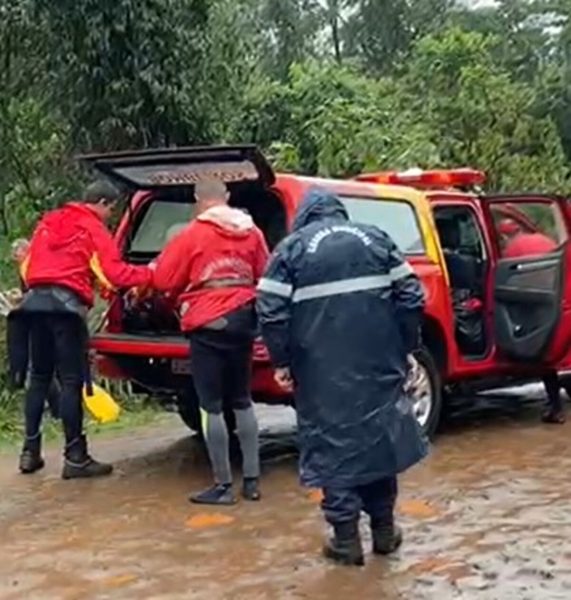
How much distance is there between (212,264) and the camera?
723 cm

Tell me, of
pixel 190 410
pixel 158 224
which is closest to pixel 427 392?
pixel 190 410

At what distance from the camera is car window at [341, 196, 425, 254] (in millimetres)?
8641

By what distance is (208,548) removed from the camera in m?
6.34

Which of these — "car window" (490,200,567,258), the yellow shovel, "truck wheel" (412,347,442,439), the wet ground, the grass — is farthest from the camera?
the grass

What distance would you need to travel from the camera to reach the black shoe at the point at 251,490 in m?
7.34

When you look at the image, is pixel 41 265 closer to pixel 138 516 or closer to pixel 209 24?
pixel 138 516

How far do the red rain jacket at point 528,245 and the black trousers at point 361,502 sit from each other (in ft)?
12.1

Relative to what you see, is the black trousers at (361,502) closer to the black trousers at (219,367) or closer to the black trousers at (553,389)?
the black trousers at (219,367)

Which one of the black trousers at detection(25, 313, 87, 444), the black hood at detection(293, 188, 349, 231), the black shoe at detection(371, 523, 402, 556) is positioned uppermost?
the black hood at detection(293, 188, 349, 231)

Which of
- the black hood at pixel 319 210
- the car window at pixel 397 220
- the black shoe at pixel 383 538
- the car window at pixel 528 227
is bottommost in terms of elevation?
the black shoe at pixel 383 538

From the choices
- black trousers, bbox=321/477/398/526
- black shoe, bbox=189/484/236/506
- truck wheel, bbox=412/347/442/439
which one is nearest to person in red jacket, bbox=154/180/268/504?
black shoe, bbox=189/484/236/506

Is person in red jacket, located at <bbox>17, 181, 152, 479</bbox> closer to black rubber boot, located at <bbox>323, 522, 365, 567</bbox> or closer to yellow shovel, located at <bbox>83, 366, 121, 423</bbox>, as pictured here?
yellow shovel, located at <bbox>83, 366, 121, 423</bbox>

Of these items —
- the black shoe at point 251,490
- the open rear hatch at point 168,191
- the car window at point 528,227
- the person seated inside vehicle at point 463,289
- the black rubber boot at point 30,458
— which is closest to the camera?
the black shoe at point 251,490

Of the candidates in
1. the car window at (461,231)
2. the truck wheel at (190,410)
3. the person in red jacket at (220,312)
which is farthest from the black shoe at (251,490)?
the car window at (461,231)
